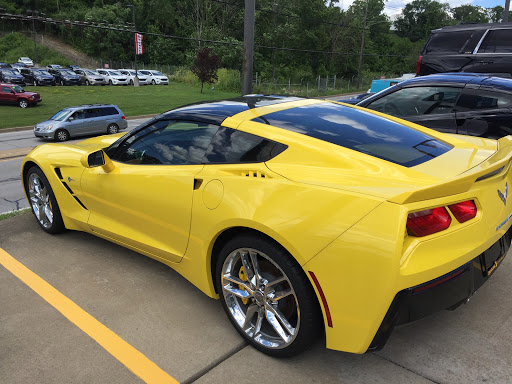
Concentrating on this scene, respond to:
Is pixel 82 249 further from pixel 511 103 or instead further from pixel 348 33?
pixel 348 33

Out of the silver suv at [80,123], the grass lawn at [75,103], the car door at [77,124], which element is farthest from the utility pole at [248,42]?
the grass lawn at [75,103]

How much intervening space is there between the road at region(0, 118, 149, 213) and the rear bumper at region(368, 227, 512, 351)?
6243mm

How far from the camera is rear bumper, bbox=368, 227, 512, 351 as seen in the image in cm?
189

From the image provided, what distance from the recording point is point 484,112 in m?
4.43

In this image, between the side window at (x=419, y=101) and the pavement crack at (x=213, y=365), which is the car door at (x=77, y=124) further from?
the pavement crack at (x=213, y=365)

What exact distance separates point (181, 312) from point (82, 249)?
5.01ft

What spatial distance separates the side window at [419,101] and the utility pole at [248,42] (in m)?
3.52

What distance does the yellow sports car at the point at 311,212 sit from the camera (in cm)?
190

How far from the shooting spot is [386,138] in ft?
8.69

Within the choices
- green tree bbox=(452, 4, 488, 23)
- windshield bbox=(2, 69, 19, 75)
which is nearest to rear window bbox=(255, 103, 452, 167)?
windshield bbox=(2, 69, 19, 75)

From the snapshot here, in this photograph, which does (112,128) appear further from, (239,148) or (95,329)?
(239,148)

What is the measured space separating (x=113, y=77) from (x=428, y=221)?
1796 inches

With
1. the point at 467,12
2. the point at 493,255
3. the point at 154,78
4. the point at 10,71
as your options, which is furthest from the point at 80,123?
the point at 467,12

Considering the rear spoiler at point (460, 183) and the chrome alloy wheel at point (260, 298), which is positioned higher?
Result: the rear spoiler at point (460, 183)
